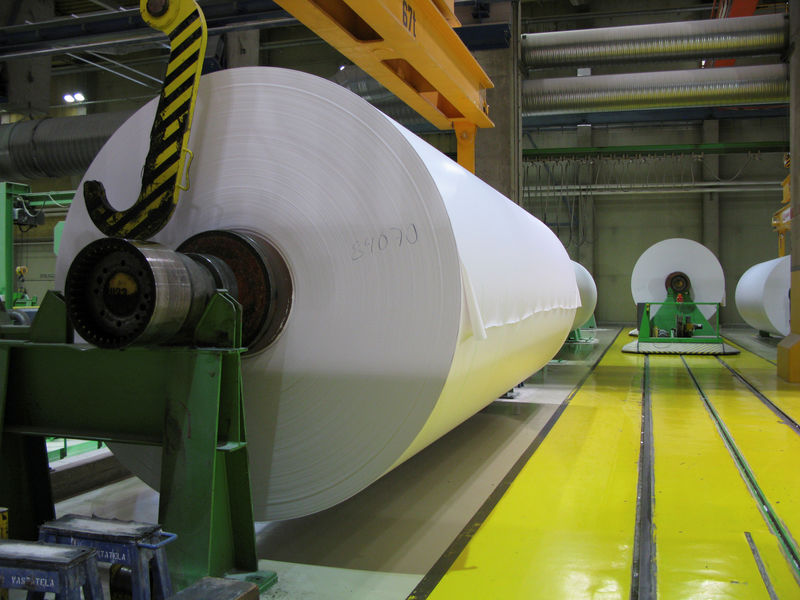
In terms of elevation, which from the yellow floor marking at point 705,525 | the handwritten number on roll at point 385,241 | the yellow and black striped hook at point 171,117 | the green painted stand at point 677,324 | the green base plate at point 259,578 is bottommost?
the yellow floor marking at point 705,525

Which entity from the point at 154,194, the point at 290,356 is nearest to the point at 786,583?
the point at 290,356

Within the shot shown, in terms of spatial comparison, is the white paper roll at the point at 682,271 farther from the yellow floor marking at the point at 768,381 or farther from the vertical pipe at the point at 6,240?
the vertical pipe at the point at 6,240

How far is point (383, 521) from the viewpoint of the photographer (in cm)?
281

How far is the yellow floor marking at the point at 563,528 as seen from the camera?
2.14m

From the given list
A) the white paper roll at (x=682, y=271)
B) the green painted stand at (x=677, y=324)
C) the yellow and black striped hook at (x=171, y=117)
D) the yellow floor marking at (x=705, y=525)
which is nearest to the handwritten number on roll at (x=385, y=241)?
the yellow and black striped hook at (x=171, y=117)

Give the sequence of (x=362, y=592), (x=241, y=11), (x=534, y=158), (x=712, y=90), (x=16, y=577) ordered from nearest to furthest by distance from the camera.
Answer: (x=16, y=577) → (x=362, y=592) → (x=241, y=11) → (x=712, y=90) → (x=534, y=158)

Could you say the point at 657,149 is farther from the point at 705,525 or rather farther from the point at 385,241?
the point at 385,241

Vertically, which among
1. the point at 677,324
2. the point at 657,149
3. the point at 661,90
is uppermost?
the point at 661,90

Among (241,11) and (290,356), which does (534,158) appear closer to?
(241,11)

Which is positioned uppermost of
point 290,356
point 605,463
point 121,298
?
point 121,298

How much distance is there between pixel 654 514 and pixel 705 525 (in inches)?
8.1

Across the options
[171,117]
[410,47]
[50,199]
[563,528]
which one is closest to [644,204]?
[50,199]

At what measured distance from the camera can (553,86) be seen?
9617 mm

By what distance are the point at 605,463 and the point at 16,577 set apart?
2.90m
